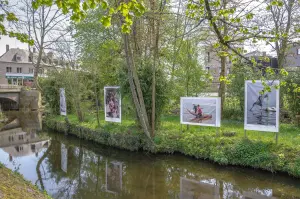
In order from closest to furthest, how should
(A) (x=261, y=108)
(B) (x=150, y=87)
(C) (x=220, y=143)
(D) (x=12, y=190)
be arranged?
(D) (x=12, y=190) < (A) (x=261, y=108) < (C) (x=220, y=143) < (B) (x=150, y=87)

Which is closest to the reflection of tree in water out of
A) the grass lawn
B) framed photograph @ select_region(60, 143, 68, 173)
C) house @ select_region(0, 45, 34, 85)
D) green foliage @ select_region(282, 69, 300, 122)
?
framed photograph @ select_region(60, 143, 68, 173)

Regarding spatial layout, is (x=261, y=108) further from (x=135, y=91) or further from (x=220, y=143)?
(x=135, y=91)

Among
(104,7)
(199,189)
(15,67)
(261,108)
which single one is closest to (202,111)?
(261,108)

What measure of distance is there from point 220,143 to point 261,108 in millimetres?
1705

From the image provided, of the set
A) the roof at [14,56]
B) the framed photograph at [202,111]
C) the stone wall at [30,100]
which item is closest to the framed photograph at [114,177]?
the framed photograph at [202,111]

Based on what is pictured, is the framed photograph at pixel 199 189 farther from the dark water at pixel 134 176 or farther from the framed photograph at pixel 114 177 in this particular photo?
the framed photograph at pixel 114 177

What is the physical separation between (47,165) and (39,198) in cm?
520

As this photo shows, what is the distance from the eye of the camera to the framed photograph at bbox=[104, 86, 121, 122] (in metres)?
12.0

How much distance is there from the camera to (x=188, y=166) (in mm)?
8742

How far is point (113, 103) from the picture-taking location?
12250mm

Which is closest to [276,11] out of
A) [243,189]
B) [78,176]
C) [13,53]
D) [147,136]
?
[147,136]

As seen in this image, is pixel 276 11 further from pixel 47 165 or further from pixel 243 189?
pixel 47 165

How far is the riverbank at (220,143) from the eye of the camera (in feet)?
Answer: 24.3

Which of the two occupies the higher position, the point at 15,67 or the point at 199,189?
the point at 15,67
